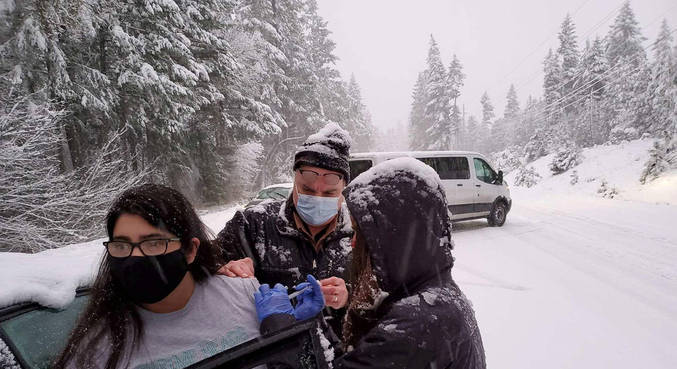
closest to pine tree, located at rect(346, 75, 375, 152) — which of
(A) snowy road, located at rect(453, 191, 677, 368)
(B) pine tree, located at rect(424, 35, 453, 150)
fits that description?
(B) pine tree, located at rect(424, 35, 453, 150)

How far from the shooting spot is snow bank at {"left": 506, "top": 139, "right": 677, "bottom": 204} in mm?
13719

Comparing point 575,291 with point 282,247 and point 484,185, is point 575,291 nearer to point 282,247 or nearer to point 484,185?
point 484,185

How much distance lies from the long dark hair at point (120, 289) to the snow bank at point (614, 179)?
17.1 metres

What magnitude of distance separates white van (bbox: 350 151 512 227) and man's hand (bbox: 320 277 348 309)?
23.8 ft

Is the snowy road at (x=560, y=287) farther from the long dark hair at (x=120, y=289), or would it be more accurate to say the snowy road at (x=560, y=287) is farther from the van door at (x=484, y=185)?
the van door at (x=484, y=185)

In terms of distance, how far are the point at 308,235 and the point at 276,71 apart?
19.5 m

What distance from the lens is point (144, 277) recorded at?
1.48 m

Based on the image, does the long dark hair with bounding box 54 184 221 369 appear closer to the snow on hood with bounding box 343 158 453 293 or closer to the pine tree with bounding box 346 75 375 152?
the snow on hood with bounding box 343 158 453 293

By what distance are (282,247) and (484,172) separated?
9.03m

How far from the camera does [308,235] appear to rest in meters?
2.22

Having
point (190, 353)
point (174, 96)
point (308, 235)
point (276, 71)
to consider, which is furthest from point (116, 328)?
point (276, 71)

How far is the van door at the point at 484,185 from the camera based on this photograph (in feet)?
30.8

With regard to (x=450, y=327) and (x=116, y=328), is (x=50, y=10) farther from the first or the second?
(x=450, y=327)

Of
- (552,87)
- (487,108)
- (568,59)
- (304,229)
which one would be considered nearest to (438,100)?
(552,87)
